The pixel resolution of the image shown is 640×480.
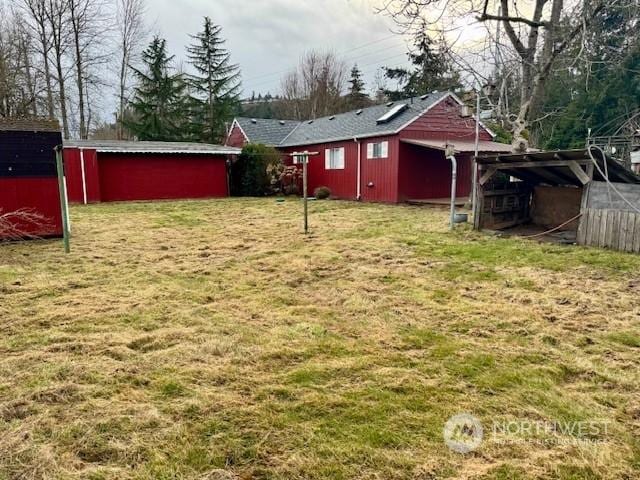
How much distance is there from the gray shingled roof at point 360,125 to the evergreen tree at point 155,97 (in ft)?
34.1

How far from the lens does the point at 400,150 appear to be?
14555 mm

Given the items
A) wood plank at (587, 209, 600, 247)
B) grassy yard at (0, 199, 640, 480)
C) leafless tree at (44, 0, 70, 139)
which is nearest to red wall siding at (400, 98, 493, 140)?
wood plank at (587, 209, 600, 247)

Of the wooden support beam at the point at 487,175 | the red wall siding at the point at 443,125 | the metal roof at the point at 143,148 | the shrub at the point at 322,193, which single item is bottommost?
the shrub at the point at 322,193

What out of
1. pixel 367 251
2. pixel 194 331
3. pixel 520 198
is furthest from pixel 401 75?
pixel 194 331

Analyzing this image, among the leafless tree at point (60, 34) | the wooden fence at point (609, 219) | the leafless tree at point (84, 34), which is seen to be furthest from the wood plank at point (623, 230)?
the leafless tree at point (84, 34)

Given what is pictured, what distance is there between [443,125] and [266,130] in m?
9.95

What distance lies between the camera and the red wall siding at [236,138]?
22.5 metres

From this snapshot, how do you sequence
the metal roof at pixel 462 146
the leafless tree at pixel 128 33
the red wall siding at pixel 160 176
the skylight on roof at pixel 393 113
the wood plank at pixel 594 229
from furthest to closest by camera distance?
the leafless tree at pixel 128 33
the red wall siding at pixel 160 176
the skylight on roof at pixel 393 113
the metal roof at pixel 462 146
the wood plank at pixel 594 229

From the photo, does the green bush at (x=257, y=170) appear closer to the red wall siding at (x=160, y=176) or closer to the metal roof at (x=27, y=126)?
the red wall siding at (x=160, y=176)

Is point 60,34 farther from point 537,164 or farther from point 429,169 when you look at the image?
point 537,164

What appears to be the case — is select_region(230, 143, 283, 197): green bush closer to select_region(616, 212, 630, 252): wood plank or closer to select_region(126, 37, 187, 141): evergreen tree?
select_region(126, 37, 187, 141): evergreen tree

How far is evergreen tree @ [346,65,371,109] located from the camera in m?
30.8

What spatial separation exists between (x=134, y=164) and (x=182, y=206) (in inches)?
154

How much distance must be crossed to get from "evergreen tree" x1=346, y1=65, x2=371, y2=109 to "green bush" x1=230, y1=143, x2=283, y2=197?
564 inches
